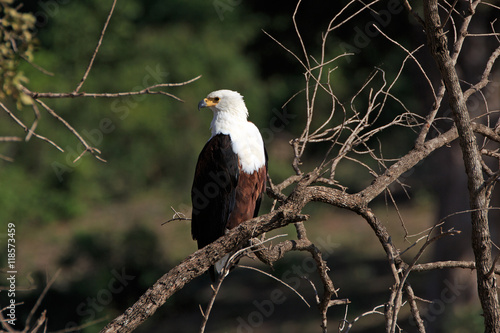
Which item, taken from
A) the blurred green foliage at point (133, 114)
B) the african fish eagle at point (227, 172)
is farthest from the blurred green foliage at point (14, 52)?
the blurred green foliage at point (133, 114)

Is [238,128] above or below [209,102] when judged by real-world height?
below

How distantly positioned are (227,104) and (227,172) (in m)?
0.44

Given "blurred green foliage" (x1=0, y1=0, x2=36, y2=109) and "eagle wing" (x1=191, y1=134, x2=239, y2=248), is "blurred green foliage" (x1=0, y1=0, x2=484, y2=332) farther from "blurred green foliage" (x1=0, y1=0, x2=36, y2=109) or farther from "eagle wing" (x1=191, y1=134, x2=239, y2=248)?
"blurred green foliage" (x1=0, y1=0, x2=36, y2=109)

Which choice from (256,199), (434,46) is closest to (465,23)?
(434,46)

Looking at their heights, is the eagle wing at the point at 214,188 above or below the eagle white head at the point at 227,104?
below

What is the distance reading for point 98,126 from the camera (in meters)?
11.8

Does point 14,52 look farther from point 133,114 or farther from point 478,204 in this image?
point 133,114

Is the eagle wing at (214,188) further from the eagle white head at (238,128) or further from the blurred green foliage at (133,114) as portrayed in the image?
the blurred green foliage at (133,114)

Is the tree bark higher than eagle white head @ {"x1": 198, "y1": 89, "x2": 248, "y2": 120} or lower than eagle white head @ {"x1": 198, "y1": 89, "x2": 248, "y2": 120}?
lower

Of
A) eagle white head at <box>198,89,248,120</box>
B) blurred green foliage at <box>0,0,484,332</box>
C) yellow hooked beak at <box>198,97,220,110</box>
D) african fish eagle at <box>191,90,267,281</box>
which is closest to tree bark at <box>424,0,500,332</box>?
african fish eagle at <box>191,90,267,281</box>

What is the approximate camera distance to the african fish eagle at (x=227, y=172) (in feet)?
12.0

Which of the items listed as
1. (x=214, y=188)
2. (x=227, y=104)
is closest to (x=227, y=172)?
(x=214, y=188)

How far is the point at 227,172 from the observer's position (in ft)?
12.1

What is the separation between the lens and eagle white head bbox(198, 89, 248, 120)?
3773mm
